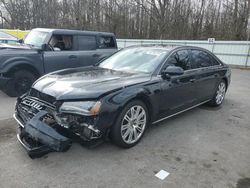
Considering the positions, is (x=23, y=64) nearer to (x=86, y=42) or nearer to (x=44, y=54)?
(x=44, y=54)

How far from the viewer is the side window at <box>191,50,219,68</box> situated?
4.52 metres

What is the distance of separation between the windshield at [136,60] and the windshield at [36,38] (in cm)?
278

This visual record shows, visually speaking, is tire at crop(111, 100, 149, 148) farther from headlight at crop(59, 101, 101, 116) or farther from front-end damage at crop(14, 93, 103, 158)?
headlight at crop(59, 101, 101, 116)

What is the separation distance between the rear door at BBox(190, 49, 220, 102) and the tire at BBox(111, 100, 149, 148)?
5.67 feet

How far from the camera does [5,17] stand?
3491 cm

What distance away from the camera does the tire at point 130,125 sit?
116 inches

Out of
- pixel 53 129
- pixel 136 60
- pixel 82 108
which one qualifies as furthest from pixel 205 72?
pixel 53 129

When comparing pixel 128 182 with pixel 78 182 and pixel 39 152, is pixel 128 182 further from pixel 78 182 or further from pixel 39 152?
pixel 39 152

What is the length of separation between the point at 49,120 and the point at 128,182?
1285mm

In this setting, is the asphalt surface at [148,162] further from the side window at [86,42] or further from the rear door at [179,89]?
the side window at [86,42]

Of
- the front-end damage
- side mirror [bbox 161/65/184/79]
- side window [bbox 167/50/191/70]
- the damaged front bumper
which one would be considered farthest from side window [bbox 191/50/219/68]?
the damaged front bumper

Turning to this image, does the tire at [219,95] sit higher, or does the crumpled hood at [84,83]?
the crumpled hood at [84,83]

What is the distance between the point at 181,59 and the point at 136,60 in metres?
0.89

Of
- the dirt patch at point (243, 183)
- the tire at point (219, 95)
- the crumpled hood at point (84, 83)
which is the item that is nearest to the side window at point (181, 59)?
the crumpled hood at point (84, 83)
